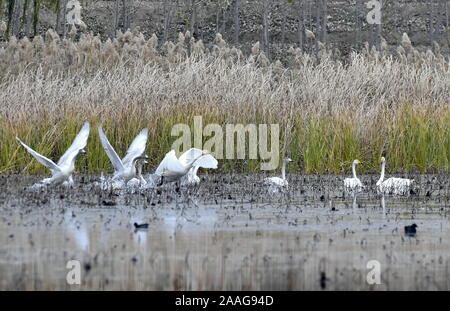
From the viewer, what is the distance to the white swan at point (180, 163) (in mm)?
14305

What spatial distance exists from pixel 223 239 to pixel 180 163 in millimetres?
4879

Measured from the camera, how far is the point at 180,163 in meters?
14.4

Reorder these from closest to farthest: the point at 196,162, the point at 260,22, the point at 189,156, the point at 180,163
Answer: the point at 180,163 < the point at 189,156 < the point at 196,162 < the point at 260,22

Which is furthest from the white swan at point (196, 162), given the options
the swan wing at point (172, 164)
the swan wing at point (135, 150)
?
the swan wing at point (135, 150)

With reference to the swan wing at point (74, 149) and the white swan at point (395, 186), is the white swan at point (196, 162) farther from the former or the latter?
the white swan at point (395, 186)

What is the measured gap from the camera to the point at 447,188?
14859 millimetres

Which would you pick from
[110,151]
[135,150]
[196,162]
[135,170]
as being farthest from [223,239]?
[196,162]

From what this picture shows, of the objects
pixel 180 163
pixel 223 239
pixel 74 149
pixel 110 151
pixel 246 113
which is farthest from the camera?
pixel 246 113

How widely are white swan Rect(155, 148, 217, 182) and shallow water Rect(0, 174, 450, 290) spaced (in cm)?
31

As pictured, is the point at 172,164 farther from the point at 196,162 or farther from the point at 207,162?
the point at 207,162

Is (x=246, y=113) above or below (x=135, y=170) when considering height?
above

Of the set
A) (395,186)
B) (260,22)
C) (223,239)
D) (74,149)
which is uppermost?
(260,22)

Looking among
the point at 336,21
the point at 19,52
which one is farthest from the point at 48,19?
the point at 19,52
